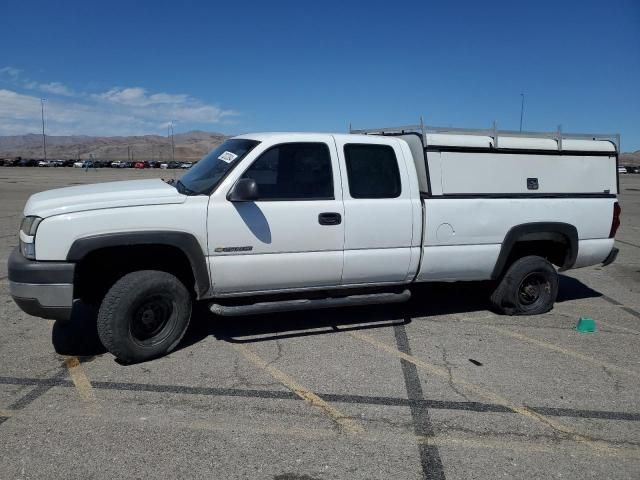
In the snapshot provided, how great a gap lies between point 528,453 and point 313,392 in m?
1.59

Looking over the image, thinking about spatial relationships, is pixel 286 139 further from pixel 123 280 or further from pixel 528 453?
pixel 528 453

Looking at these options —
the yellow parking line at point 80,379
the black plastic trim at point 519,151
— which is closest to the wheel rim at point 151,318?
the yellow parking line at point 80,379

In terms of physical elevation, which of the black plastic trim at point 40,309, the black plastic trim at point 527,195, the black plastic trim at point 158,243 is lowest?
the black plastic trim at point 40,309

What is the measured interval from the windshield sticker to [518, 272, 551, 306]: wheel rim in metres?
3.66

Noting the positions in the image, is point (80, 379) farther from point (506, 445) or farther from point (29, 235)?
point (506, 445)

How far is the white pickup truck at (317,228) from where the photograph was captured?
4.49 metres

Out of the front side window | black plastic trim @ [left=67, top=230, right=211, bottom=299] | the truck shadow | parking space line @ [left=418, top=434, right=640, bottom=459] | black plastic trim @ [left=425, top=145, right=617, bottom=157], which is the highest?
black plastic trim @ [left=425, top=145, right=617, bottom=157]

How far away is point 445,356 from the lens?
5.15 meters

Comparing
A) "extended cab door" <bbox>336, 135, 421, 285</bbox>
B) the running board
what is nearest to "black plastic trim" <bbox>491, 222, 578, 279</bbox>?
"extended cab door" <bbox>336, 135, 421, 285</bbox>

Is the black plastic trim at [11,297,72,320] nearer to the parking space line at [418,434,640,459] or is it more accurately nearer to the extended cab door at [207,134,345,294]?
the extended cab door at [207,134,345,294]

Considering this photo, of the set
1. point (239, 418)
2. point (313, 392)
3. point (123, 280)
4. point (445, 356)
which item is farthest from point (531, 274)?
point (123, 280)

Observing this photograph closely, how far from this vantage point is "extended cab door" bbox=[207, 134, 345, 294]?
4.80 meters

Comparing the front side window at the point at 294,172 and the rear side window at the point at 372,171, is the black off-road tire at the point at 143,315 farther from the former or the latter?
the rear side window at the point at 372,171

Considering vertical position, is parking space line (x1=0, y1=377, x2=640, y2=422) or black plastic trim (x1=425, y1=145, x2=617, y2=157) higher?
black plastic trim (x1=425, y1=145, x2=617, y2=157)
